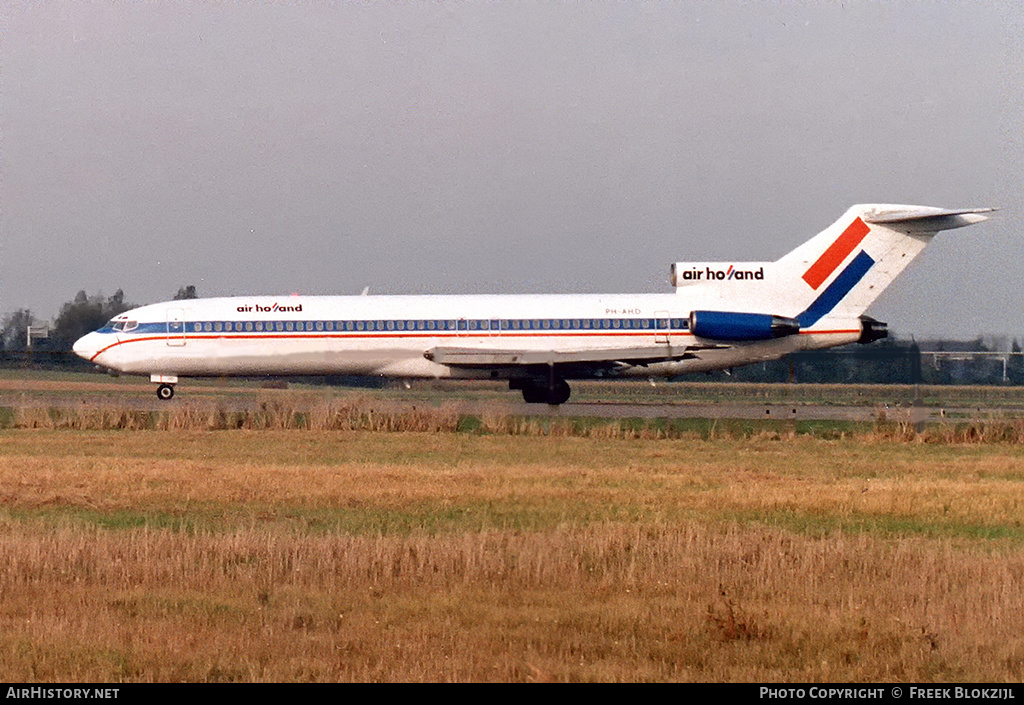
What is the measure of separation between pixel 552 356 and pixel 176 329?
428 inches

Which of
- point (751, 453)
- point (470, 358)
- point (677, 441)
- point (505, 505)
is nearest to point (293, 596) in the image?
point (505, 505)

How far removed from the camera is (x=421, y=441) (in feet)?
89.5

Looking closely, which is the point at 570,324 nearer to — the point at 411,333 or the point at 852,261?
the point at 411,333

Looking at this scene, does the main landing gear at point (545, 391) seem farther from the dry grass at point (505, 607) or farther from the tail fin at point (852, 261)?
the dry grass at point (505, 607)

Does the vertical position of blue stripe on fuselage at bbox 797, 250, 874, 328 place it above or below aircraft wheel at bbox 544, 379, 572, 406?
above

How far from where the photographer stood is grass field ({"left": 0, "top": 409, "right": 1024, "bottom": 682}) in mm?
9008

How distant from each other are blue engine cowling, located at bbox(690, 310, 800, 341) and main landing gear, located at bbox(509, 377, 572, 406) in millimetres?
4080

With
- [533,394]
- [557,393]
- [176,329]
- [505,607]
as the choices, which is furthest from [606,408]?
[505,607]

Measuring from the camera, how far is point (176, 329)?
1555 inches

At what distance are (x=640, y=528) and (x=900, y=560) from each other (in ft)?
9.74

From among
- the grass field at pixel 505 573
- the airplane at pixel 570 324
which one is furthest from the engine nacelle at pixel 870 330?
the grass field at pixel 505 573

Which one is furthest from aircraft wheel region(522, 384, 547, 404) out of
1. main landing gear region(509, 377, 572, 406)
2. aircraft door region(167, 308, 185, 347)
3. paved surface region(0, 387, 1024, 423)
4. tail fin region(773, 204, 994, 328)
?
aircraft door region(167, 308, 185, 347)

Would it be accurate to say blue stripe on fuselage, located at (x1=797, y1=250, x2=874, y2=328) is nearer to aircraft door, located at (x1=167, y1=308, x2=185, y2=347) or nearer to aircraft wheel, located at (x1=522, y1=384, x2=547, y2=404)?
aircraft wheel, located at (x1=522, y1=384, x2=547, y2=404)

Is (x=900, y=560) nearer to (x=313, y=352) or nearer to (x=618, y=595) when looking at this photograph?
(x=618, y=595)
